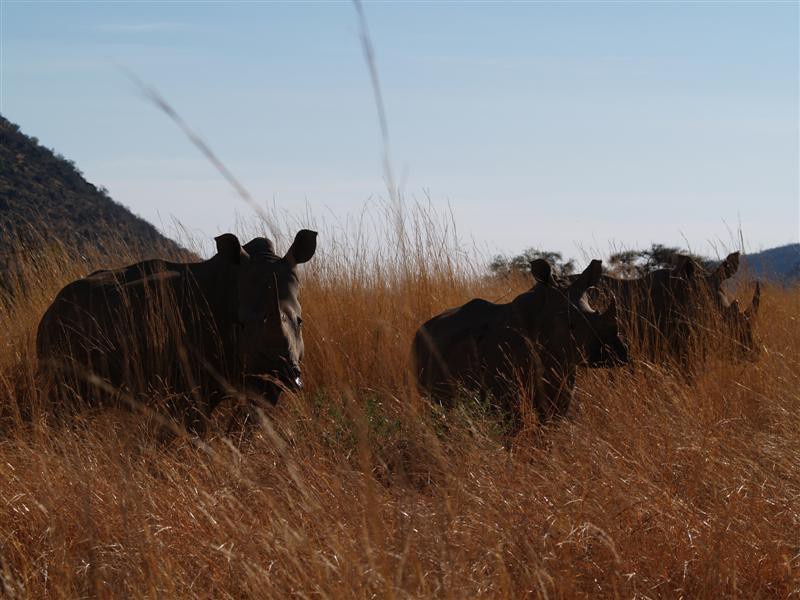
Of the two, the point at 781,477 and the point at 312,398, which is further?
the point at 312,398

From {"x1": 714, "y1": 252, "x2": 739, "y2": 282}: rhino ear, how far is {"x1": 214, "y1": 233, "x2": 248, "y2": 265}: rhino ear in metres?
3.29

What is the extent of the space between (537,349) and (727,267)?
2384mm

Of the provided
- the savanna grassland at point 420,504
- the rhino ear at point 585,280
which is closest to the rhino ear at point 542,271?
the rhino ear at point 585,280

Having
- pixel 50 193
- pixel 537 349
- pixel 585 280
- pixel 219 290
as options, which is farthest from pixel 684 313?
pixel 50 193

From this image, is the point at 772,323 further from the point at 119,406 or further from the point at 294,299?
the point at 119,406

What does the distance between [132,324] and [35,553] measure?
1.88 meters

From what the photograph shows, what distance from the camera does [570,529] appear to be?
3.21m

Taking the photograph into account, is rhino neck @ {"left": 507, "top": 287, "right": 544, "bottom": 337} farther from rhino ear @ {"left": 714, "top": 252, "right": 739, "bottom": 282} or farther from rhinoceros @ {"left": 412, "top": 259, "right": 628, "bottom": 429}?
rhino ear @ {"left": 714, "top": 252, "right": 739, "bottom": 282}

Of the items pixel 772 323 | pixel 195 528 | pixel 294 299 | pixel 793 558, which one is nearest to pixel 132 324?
pixel 294 299

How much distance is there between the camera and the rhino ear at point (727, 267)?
6.98 m

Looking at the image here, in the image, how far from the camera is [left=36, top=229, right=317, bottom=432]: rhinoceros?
16.8 ft

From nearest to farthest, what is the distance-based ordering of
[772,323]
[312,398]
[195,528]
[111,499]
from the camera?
[195,528]
[111,499]
[312,398]
[772,323]

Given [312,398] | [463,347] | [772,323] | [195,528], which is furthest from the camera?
[772,323]

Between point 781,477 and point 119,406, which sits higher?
point 119,406
